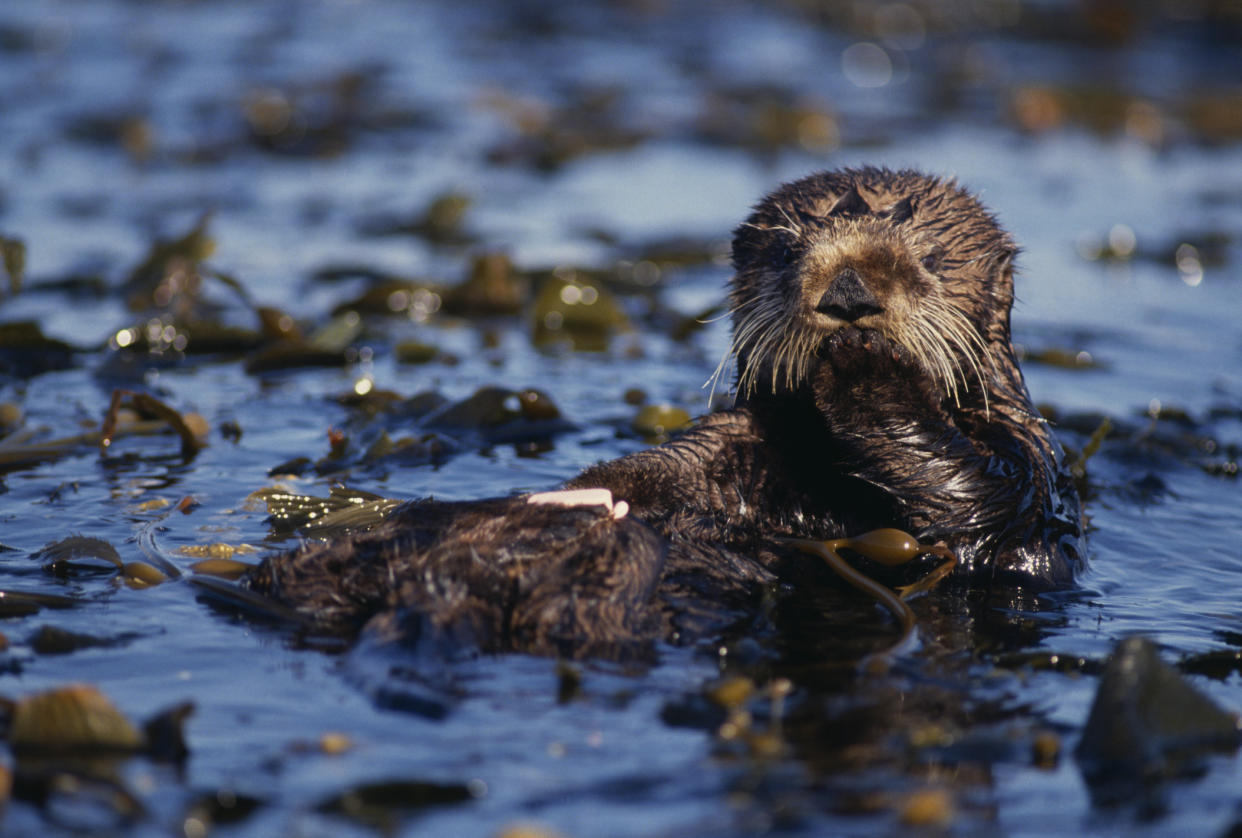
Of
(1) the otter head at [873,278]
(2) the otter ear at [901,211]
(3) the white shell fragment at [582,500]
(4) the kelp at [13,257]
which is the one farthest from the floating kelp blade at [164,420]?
(2) the otter ear at [901,211]

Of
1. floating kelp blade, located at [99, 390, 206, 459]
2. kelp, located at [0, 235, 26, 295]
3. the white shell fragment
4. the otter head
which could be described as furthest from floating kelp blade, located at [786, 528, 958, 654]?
kelp, located at [0, 235, 26, 295]

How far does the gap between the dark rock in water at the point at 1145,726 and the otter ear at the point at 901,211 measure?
1.65 m

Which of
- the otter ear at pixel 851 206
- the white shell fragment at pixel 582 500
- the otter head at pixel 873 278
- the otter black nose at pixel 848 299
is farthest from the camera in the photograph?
the otter ear at pixel 851 206

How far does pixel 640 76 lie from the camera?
13391 mm

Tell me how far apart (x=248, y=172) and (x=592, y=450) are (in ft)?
19.1

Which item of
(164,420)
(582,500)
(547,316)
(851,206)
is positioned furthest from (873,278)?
(547,316)

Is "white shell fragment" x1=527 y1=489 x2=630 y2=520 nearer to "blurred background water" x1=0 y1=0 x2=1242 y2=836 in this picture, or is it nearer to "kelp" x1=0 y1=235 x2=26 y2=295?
"blurred background water" x1=0 y1=0 x2=1242 y2=836

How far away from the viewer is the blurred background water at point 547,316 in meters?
2.65

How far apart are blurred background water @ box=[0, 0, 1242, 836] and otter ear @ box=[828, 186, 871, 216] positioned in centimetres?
126

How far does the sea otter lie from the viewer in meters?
3.20

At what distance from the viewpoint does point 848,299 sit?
363cm

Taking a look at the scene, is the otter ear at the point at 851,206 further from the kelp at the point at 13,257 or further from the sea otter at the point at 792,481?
the kelp at the point at 13,257

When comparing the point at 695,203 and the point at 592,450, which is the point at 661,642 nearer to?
the point at 592,450

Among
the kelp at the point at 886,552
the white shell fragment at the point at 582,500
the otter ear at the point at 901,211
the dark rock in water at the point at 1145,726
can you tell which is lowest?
the dark rock in water at the point at 1145,726
